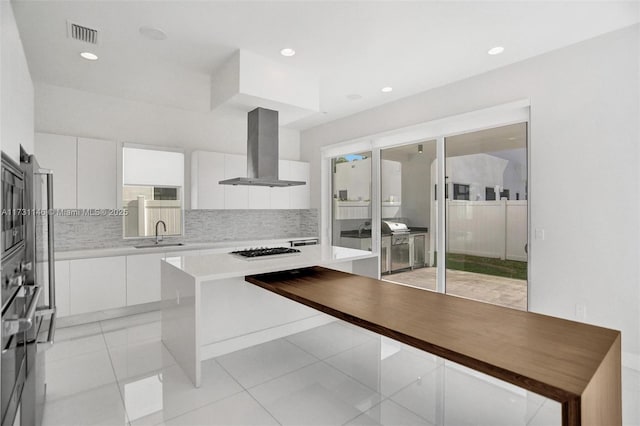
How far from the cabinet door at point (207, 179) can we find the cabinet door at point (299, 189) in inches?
51.9

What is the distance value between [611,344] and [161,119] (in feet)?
17.2

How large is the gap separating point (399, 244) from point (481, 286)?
1.28 metres

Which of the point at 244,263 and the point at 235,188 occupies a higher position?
the point at 235,188

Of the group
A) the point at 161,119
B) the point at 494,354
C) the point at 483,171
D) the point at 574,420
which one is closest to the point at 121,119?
the point at 161,119

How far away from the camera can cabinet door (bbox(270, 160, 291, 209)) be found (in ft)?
18.5

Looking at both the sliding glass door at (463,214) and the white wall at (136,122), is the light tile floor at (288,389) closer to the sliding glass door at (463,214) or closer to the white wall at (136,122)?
the sliding glass door at (463,214)

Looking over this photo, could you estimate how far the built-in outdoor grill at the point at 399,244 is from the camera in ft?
15.6

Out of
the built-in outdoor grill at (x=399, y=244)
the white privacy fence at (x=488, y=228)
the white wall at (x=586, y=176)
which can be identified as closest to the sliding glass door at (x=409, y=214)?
the built-in outdoor grill at (x=399, y=244)

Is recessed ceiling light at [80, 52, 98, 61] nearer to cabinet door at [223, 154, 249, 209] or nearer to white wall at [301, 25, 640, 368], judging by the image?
cabinet door at [223, 154, 249, 209]

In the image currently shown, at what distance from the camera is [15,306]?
1532mm

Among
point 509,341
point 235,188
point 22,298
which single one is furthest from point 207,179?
point 509,341

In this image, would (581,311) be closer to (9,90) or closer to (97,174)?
(9,90)

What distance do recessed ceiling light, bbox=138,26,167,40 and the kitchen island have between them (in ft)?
6.43

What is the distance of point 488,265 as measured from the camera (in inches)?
151
